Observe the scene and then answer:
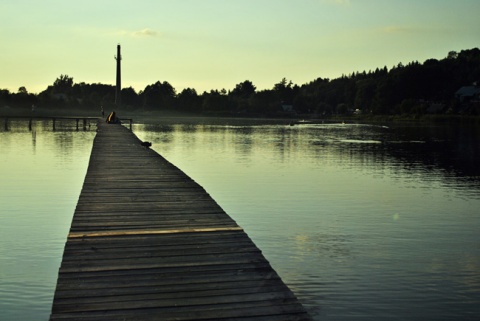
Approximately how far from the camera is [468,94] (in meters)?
144

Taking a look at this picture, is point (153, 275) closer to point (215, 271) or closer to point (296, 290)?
point (215, 271)

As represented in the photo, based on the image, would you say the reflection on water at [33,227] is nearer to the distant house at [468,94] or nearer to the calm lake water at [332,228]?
the calm lake water at [332,228]

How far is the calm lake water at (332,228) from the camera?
9859 mm

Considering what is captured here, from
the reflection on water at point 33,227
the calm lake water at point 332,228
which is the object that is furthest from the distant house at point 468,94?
the reflection on water at point 33,227

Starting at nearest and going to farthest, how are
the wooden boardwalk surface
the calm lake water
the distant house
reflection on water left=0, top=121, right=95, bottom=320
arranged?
the wooden boardwalk surface < reflection on water left=0, top=121, right=95, bottom=320 < the calm lake water < the distant house

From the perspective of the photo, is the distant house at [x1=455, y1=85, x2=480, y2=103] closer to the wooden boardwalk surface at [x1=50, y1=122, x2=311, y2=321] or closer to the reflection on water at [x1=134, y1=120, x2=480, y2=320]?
the reflection on water at [x1=134, y1=120, x2=480, y2=320]

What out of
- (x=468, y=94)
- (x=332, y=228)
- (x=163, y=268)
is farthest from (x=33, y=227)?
(x=468, y=94)

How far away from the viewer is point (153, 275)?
24.7 ft

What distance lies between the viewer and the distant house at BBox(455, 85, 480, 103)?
13938 centimetres

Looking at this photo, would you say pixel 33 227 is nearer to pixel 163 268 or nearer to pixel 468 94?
pixel 163 268

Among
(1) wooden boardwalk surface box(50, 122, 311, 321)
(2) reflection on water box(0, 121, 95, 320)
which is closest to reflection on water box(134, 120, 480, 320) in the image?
(1) wooden boardwalk surface box(50, 122, 311, 321)

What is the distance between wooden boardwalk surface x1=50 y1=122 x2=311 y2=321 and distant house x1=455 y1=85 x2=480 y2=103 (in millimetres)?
138934

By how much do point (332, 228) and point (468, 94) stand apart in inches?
5527

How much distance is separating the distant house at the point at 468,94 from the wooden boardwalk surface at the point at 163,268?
138934 mm
